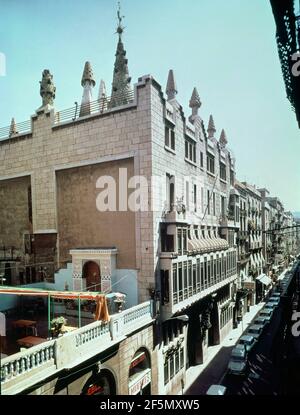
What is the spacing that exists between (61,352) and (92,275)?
363 inches

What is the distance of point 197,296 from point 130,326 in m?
8.74

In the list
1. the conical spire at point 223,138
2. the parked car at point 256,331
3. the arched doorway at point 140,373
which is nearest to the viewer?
the arched doorway at point 140,373

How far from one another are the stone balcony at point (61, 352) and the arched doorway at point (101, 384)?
4.75 ft

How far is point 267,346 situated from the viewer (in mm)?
32531

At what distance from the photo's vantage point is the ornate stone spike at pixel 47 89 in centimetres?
2486

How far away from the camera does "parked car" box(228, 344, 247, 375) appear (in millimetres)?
25016

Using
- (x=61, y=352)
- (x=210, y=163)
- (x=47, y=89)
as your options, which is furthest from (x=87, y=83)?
(x=61, y=352)

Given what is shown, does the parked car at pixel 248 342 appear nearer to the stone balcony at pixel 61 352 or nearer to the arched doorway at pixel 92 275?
the stone balcony at pixel 61 352

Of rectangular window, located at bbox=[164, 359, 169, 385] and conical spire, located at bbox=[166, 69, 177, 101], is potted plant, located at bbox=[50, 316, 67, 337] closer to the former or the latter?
rectangular window, located at bbox=[164, 359, 169, 385]

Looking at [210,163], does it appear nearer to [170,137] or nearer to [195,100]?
[195,100]

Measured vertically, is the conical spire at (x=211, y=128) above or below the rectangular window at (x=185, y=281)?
above

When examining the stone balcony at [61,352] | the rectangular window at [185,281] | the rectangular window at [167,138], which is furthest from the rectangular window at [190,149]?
the stone balcony at [61,352]
